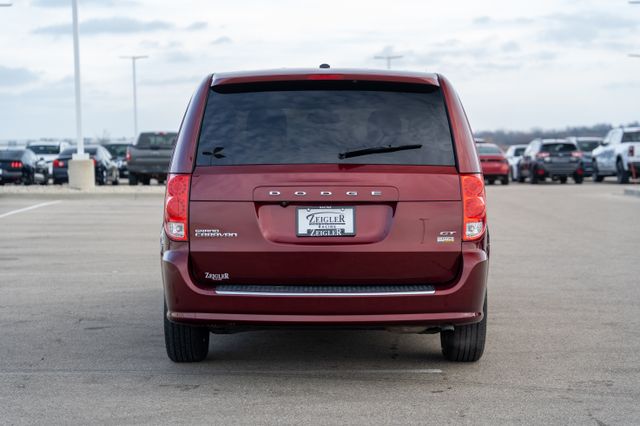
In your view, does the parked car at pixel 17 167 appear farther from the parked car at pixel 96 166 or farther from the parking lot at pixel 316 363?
the parking lot at pixel 316 363

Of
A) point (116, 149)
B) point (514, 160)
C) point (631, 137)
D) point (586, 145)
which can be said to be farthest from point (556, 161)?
point (116, 149)

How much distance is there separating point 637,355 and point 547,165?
33.4m

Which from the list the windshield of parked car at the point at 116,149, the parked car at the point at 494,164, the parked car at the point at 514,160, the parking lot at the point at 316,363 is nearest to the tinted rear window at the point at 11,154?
the windshield of parked car at the point at 116,149

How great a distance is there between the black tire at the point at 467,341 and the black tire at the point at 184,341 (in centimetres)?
155

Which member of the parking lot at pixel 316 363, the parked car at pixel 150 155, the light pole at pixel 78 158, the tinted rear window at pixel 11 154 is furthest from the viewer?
the tinted rear window at pixel 11 154

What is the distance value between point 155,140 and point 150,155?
0.80 metres

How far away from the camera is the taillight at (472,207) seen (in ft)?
20.6

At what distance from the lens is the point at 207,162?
629 cm

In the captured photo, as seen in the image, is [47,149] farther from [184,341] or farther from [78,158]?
[184,341]

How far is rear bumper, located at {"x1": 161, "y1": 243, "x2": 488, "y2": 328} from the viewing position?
6.13 m

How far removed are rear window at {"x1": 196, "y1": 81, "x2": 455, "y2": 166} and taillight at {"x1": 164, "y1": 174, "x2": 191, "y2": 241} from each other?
0.54 ft

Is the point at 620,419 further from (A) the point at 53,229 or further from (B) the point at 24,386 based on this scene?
(A) the point at 53,229

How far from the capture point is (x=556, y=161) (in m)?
39.9

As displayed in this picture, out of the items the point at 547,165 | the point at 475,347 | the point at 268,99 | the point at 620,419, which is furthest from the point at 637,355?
the point at 547,165
